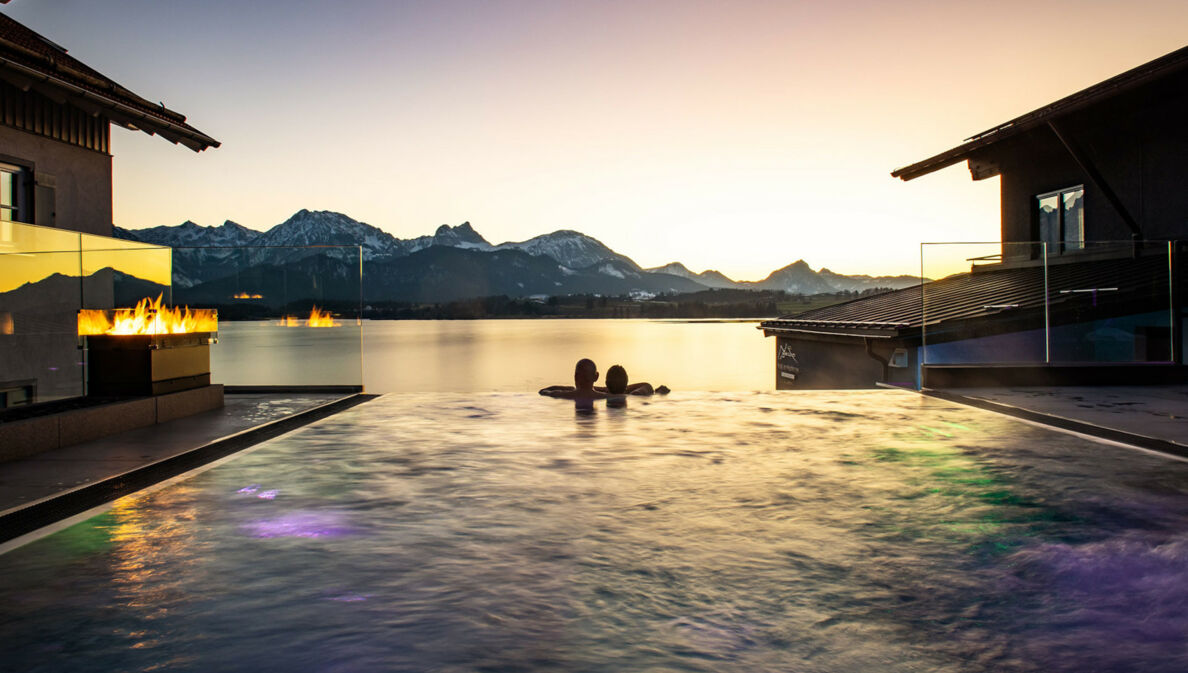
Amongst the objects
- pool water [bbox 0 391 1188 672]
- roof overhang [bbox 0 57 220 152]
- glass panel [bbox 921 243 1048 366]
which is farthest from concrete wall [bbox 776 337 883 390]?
roof overhang [bbox 0 57 220 152]

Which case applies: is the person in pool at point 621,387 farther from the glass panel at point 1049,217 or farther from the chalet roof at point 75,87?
the glass panel at point 1049,217

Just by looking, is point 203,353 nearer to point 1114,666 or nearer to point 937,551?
point 937,551

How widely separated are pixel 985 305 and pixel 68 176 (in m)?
14.2

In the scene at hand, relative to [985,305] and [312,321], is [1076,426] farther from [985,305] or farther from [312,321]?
[312,321]

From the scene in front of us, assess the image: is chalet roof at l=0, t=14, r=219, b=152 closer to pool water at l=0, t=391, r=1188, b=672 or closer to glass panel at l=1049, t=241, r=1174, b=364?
pool water at l=0, t=391, r=1188, b=672

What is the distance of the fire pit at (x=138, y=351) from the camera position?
7.12 meters

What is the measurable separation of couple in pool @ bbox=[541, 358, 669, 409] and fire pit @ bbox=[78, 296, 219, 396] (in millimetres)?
4154

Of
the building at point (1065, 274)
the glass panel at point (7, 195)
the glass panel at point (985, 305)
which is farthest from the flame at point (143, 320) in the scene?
the building at point (1065, 274)

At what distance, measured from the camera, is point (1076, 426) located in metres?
6.63

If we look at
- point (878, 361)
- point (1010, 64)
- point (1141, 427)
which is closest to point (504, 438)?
point (1141, 427)

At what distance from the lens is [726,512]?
3.86 meters

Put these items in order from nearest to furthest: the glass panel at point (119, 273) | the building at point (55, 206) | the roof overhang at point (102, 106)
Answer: the building at point (55, 206) → the glass panel at point (119, 273) → the roof overhang at point (102, 106)

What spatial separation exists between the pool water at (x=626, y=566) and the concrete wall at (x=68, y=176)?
7.69m

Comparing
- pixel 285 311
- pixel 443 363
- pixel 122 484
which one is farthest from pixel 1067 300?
pixel 443 363
